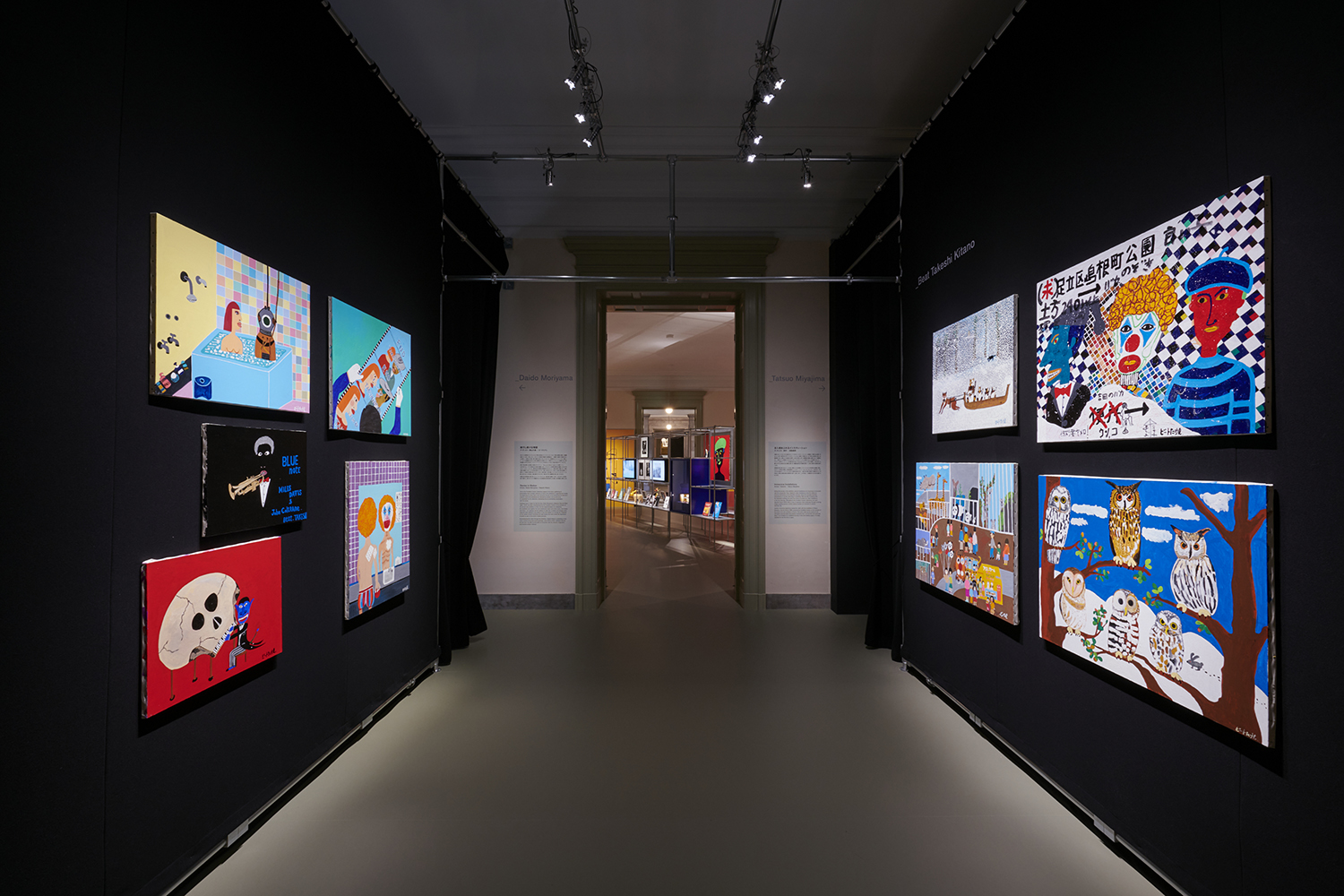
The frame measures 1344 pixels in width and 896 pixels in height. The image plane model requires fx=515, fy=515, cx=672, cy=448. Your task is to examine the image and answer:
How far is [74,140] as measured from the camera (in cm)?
137

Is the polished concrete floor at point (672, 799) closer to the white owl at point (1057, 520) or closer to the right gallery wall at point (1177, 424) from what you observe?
the right gallery wall at point (1177, 424)

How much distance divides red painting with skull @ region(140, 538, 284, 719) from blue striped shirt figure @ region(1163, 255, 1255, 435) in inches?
125

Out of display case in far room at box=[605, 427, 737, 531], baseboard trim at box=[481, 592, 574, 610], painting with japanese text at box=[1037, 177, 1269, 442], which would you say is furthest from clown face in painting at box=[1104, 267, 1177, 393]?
display case in far room at box=[605, 427, 737, 531]

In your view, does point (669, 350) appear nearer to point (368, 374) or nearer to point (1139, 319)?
point (368, 374)

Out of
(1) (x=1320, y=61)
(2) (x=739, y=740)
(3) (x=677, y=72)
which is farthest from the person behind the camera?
(3) (x=677, y=72)

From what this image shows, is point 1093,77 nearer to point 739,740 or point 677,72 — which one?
point 677,72

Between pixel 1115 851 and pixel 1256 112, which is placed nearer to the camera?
pixel 1256 112

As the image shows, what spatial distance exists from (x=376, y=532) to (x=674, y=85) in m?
3.30

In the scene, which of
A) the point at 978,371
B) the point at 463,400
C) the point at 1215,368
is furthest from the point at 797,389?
the point at 1215,368

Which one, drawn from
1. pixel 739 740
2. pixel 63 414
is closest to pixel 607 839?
pixel 739 740

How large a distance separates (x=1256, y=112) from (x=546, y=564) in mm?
4961

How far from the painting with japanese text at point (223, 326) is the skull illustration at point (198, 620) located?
2.09ft

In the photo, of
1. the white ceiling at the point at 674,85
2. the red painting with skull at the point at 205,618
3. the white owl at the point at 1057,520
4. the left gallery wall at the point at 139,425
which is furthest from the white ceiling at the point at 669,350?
the red painting with skull at the point at 205,618

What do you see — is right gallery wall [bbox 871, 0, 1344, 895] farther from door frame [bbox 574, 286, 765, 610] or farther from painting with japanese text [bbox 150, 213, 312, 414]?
painting with japanese text [bbox 150, 213, 312, 414]
